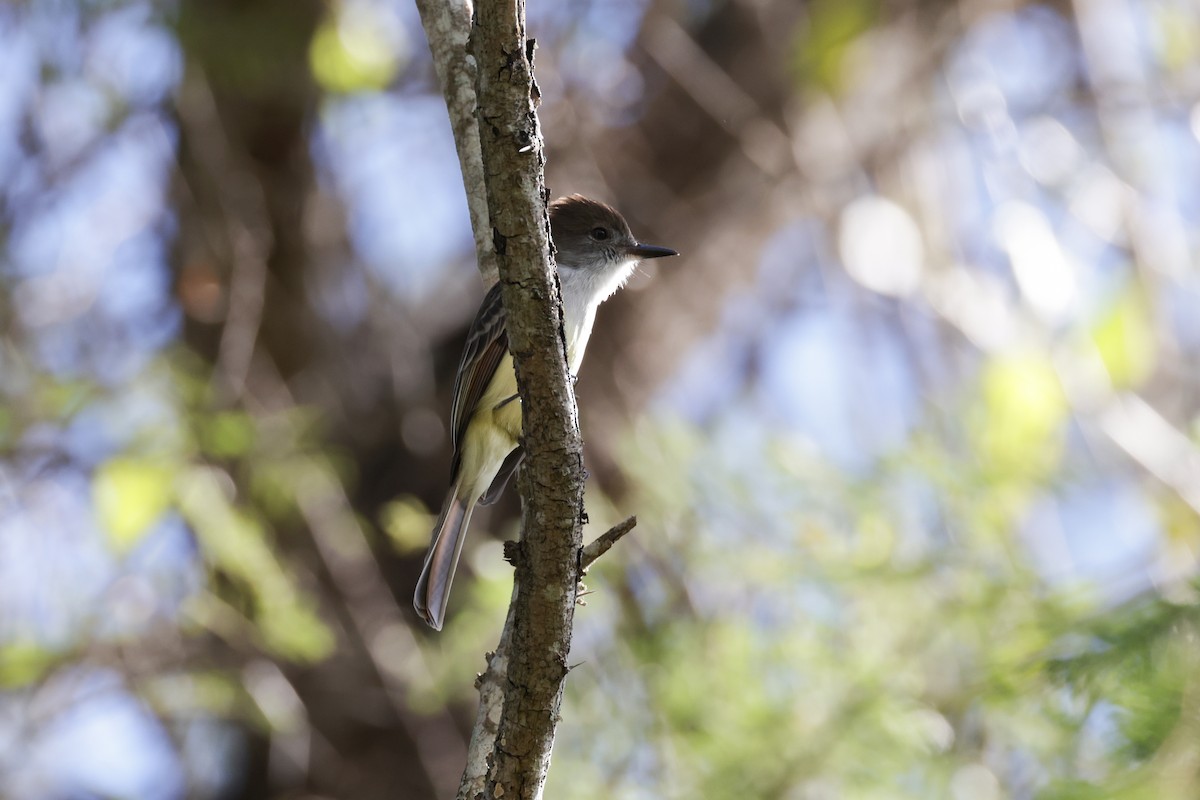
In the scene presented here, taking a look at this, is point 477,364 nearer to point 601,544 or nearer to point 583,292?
point 583,292

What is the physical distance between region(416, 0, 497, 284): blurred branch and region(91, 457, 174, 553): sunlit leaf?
2.71m

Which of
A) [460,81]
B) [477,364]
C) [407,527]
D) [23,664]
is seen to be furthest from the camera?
[23,664]

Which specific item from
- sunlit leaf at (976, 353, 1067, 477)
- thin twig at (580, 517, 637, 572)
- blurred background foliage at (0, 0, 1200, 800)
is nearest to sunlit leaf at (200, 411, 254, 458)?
blurred background foliage at (0, 0, 1200, 800)

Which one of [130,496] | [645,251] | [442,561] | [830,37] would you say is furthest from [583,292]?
[830,37]

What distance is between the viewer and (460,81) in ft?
10.4

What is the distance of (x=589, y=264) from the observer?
4.30 m

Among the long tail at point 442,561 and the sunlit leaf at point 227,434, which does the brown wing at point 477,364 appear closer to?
the long tail at point 442,561

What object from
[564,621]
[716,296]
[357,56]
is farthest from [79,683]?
[564,621]

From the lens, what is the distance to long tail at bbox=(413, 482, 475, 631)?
140 inches

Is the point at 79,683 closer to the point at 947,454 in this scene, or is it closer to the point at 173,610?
the point at 173,610

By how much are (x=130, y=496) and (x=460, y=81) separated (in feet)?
9.61

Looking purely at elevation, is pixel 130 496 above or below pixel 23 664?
above

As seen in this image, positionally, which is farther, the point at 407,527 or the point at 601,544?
the point at 407,527

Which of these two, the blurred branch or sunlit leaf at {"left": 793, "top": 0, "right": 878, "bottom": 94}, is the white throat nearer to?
the blurred branch
